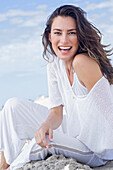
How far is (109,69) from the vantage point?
104 inches

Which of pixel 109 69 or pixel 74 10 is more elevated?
pixel 74 10

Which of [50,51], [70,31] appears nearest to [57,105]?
[50,51]

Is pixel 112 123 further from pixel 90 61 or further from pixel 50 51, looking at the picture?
pixel 50 51

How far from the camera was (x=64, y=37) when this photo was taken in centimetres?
255

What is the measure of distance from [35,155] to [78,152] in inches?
12.9

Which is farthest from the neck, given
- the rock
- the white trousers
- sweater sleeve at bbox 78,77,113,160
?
the rock

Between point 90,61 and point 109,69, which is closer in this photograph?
point 90,61

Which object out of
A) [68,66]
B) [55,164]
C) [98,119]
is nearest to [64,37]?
[68,66]

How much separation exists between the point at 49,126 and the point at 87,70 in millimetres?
537

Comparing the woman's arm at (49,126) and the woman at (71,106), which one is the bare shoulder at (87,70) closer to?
the woman at (71,106)

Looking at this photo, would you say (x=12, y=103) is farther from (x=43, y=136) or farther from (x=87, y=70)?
(x=87, y=70)

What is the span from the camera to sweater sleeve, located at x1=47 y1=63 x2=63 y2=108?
9.50ft

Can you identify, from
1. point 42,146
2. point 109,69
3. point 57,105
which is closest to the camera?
point 42,146

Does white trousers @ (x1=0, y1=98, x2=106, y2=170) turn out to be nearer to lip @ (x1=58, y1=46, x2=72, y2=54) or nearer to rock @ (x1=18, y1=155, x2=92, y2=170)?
rock @ (x1=18, y1=155, x2=92, y2=170)
